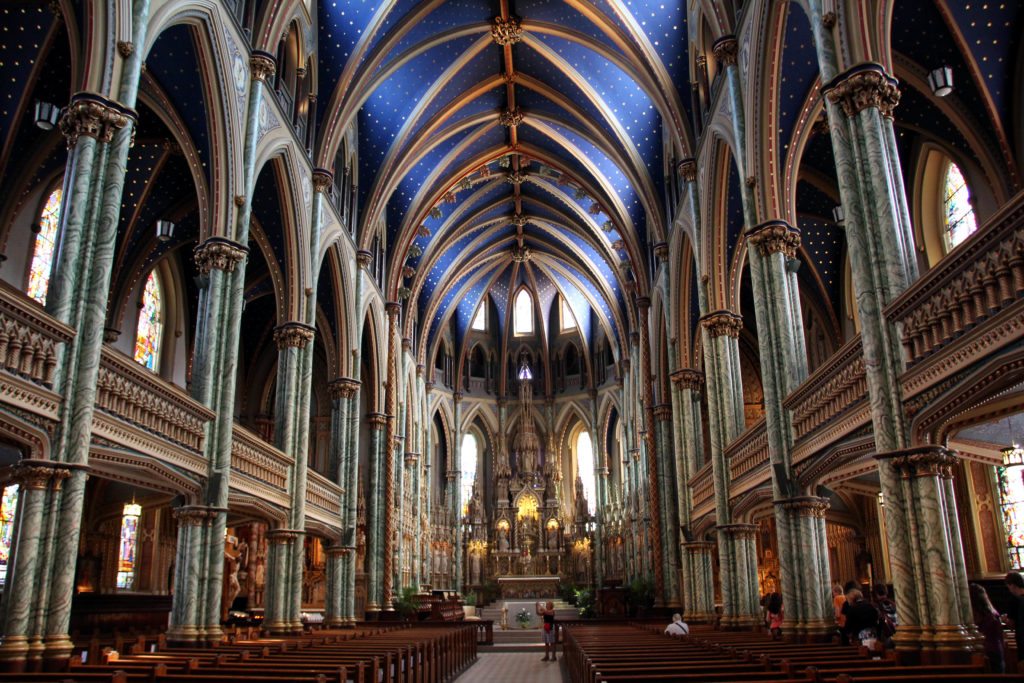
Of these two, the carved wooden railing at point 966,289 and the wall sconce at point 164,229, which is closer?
the carved wooden railing at point 966,289

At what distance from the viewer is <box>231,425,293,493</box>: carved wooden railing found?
16297mm

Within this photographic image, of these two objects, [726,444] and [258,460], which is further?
[726,444]

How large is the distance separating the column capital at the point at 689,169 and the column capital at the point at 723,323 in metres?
3.90

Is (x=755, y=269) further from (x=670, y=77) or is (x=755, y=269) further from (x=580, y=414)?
(x=580, y=414)

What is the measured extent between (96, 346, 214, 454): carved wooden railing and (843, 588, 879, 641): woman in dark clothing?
10.3 meters

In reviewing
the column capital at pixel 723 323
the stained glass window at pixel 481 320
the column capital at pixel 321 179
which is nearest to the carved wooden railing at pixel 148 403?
the column capital at pixel 321 179

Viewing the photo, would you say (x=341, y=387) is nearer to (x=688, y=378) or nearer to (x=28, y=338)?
(x=688, y=378)

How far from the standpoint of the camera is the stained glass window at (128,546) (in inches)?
912

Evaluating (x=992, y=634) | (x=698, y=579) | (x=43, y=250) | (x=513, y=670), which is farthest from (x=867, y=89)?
(x=43, y=250)

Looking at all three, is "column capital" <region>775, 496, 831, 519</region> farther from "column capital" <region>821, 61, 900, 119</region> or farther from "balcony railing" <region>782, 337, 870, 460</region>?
"column capital" <region>821, 61, 900, 119</region>

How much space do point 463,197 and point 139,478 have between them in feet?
79.2

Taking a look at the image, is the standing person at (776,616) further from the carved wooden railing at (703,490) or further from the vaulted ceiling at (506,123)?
the vaulted ceiling at (506,123)

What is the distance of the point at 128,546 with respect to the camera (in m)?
23.5

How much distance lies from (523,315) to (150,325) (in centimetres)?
2751
